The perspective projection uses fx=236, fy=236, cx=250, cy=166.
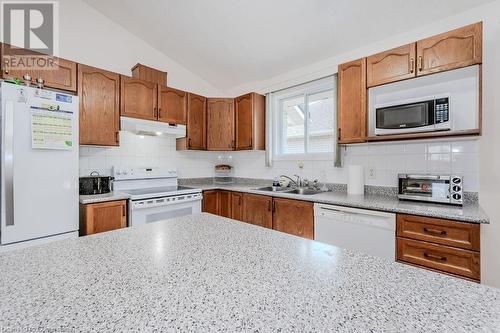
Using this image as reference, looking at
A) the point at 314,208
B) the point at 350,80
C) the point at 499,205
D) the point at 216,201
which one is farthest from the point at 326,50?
the point at 216,201

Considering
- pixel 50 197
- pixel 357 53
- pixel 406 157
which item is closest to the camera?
A: pixel 50 197

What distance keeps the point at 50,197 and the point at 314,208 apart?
7.55 ft

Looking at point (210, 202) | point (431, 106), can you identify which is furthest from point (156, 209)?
point (431, 106)

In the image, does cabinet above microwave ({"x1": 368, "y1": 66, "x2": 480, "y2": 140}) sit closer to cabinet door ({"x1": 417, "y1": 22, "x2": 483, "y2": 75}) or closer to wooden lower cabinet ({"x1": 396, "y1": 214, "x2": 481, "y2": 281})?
cabinet door ({"x1": 417, "y1": 22, "x2": 483, "y2": 75})

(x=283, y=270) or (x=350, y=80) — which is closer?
(x=283, y=270)

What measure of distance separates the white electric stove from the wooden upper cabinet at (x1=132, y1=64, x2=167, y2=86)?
1.16 meters

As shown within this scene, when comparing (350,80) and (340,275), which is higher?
(350,80)

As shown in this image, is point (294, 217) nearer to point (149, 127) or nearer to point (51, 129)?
point (149, 127)

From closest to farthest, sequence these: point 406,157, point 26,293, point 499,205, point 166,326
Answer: point 166,326
point 26,293
point 499,205
point 406,157

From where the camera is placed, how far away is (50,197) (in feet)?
6.39

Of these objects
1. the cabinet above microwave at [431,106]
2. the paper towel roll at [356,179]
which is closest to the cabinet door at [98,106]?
the paper towel roll at [356,179]

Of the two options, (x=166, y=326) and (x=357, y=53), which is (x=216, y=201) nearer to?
(x=357, y=53)

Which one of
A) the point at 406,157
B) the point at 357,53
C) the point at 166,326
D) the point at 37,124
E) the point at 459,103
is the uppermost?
the point at 357,53

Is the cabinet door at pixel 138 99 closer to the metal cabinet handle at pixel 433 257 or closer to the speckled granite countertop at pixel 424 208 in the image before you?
the speckled granite countertop at pixel 424 208
